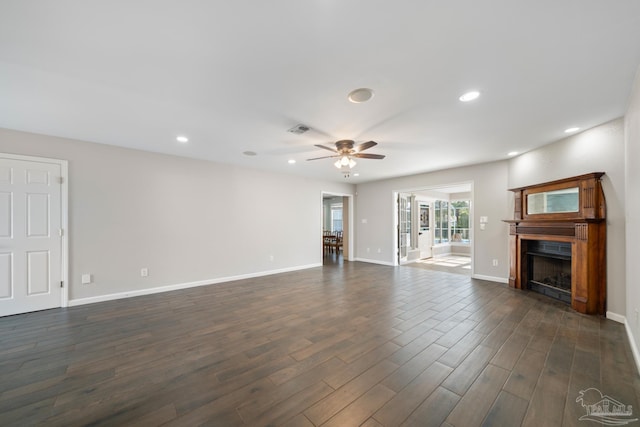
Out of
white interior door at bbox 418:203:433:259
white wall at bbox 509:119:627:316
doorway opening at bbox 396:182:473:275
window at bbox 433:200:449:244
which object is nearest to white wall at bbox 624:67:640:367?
white wall at bbox 509:119:627:316

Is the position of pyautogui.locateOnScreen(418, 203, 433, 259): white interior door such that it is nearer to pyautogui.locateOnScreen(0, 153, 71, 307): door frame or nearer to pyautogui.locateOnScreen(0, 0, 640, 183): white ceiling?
pyautogui.locateOnScreen(0, 0, 640, 183): white ceiling

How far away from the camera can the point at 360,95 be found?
7.88ft

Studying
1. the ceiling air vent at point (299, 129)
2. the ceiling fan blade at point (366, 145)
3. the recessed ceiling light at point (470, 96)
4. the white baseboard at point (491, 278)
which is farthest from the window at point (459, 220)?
the ceiling air vent at point (299, 129)

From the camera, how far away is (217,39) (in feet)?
5.53

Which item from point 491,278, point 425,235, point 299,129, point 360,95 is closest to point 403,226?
point 425,235

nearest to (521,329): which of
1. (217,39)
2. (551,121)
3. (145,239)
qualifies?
(551,121)

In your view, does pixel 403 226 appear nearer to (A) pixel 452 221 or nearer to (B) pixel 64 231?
(A) pixel 452 221

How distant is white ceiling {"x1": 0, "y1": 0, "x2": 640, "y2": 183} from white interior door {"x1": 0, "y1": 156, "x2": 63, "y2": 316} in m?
0.69

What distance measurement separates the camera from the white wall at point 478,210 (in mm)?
5145

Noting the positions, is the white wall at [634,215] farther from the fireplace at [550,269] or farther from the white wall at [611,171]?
the fireplace at [550,269]

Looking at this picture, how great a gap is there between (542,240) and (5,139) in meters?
8.49

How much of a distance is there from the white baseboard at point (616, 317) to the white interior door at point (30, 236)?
7730 millimetres

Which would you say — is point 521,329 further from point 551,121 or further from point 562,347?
point 551,121

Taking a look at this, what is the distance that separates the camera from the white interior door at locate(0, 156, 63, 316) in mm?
3336
